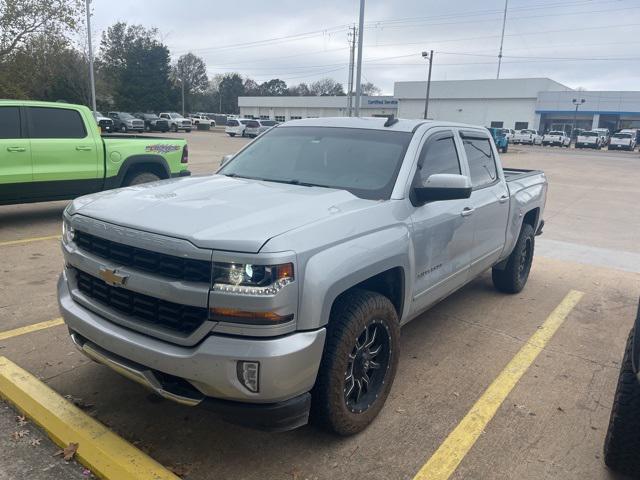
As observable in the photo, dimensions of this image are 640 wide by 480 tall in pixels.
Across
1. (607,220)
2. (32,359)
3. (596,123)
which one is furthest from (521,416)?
(596,123)

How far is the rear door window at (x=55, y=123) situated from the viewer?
789 cm

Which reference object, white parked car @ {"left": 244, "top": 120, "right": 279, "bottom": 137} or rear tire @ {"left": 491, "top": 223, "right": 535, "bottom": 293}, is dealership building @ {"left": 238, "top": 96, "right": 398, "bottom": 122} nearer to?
white parked car @ {"left": 244, "top": 120, "right": 279, "bottom": 137}

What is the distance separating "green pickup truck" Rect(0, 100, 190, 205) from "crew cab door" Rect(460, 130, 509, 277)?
19.5ft

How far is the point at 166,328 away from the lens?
2.66m

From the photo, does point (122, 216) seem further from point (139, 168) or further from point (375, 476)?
point (139, 168)

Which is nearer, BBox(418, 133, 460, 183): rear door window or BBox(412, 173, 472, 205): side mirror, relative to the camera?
BBox(412, 173, 472, 205): side mirror

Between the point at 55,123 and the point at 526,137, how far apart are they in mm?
52237

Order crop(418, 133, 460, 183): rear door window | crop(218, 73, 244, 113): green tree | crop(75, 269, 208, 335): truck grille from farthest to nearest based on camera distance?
1. crop(218, 73, 244, 113): green tree
2. crop(418, 133, 460, 183): rear door window
3. crop(75, 269, 208, 335): truck grille

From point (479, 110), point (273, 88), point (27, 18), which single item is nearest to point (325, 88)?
point (273, 88)

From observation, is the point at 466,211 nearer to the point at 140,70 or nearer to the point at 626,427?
the point at 626,427

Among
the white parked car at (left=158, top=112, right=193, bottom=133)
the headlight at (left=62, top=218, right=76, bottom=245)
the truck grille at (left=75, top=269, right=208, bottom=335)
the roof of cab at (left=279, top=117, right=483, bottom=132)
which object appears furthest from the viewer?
the white parked car at (left=158, top=112, right=193, bottom=133)

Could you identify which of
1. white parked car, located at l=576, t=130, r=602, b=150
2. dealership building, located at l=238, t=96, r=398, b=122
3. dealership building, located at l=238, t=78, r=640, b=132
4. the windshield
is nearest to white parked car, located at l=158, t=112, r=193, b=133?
dealership building, located at l=238, t=96, r=398, b=122

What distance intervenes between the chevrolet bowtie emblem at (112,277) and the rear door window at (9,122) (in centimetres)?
603

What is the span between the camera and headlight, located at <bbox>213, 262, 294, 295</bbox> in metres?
2.46
